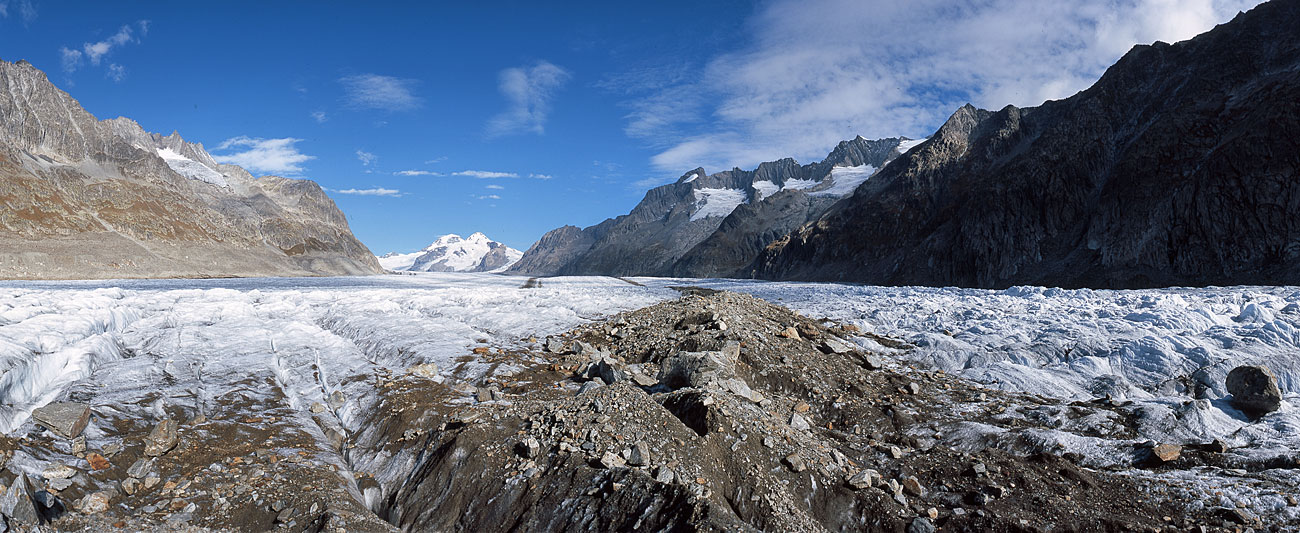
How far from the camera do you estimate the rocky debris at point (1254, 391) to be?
31.0ft

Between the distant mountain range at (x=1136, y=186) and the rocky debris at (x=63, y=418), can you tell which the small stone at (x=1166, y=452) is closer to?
the rocky debris at (x=63, y=418)

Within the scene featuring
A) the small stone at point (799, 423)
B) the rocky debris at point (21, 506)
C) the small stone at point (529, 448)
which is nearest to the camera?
the rocky debris at point (21, 506)

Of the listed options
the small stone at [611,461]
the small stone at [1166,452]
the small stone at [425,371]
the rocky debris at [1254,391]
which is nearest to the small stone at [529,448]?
the small stone at [611,461]

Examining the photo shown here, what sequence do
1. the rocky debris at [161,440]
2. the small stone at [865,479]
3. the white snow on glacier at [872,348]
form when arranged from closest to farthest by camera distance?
the small stone at [865,479]
the rocky debris at [161,440]
the white snow on glacier at [872,348]

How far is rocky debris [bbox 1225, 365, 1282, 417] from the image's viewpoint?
31.0 feet

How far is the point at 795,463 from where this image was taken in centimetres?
744

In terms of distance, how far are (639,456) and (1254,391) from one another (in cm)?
1097

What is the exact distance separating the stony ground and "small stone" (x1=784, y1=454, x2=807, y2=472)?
51 mm

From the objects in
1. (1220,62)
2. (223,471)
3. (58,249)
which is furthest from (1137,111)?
(58,249)

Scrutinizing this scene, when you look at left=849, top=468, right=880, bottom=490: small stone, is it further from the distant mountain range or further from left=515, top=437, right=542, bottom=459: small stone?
the distant mountain range

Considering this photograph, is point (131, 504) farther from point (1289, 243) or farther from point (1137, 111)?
point (1137, 111)

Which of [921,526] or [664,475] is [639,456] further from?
[921,526]

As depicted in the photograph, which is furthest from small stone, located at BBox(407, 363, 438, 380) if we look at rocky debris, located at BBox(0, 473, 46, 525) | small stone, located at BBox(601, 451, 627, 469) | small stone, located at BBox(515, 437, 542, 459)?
small stone, located at BBox(601, 451, 627, 469)

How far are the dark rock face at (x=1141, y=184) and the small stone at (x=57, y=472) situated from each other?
63.4 meters
